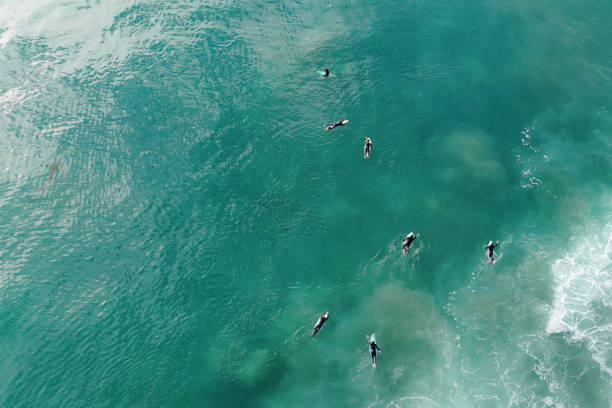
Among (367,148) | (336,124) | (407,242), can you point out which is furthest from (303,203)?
(407,242)

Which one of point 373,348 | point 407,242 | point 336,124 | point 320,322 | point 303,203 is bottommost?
point 373,348

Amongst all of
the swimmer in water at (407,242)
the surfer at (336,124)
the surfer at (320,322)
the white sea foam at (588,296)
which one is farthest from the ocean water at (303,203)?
the swimmer in water at (407,242)

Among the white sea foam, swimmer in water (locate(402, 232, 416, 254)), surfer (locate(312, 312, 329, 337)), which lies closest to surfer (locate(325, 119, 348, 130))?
swimmer in water (locate(402, 232, 416, 254))

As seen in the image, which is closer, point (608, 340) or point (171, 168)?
point (608, 340)

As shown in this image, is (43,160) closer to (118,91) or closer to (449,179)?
(118,91)

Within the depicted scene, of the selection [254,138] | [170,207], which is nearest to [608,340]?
[254,138]

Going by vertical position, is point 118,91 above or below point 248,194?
above

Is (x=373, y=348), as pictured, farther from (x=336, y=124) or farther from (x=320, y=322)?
(x=336, y=124)

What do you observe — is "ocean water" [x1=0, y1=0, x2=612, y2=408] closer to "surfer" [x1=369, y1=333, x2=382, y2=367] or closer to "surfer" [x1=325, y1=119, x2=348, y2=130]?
"surfer" [x1=369, y1=333, x2=382, y2=367]

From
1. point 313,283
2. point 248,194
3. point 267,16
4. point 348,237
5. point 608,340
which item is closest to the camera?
point 608,340
